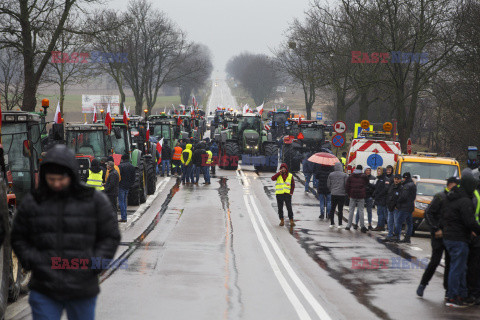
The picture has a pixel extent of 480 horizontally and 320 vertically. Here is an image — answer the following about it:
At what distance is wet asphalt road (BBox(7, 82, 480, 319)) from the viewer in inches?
358

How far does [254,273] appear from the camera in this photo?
11797mm

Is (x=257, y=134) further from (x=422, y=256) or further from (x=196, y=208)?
(x=422, y=256)

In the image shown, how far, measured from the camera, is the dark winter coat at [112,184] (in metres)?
16.7

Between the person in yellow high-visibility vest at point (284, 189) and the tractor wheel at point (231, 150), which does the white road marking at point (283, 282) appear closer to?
the person in yellow high-visibility vest at point (284, 189)

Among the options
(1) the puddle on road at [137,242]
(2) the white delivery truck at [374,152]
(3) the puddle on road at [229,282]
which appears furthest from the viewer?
(2) the white delivery truck at [374,152]

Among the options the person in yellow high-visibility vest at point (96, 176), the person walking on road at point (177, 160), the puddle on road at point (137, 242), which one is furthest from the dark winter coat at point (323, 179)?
the person walking on road at point (177, 160)

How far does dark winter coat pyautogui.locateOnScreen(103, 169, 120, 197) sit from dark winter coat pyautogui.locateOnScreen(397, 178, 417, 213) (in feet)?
21.7

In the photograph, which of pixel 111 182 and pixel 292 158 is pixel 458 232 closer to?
pixel 111 182

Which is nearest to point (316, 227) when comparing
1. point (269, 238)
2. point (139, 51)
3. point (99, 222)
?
point (269, 238)

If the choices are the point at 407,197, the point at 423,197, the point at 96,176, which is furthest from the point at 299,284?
the point at 423,197

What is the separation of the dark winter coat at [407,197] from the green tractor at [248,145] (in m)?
19.1

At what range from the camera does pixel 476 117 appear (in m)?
32.4

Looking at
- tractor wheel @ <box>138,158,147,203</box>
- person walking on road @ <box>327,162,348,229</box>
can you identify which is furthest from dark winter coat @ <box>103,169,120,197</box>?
person walking on road @ <box>327,162,348,229</box>

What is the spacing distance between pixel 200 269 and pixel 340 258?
3.16 m
